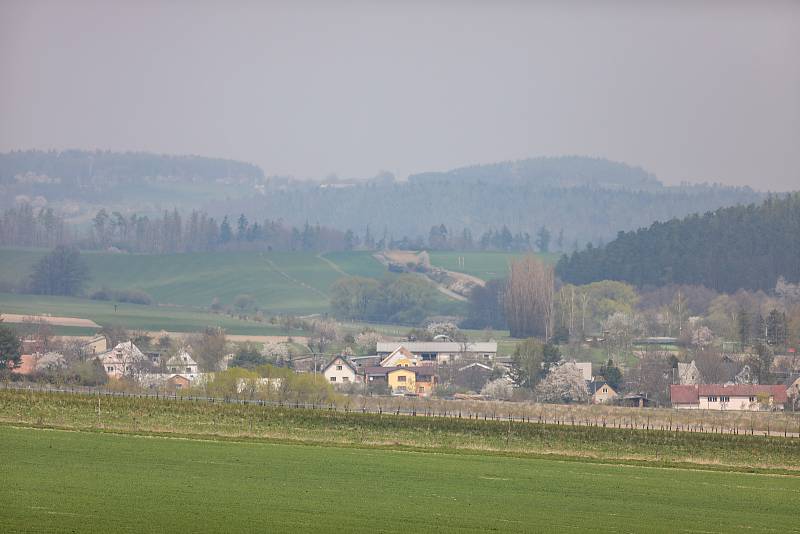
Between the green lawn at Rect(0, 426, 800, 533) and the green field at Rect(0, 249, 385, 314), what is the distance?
111 meters

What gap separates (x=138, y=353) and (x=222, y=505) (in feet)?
192

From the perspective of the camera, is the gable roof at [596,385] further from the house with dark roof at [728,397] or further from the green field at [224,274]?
the green field at [224,274]

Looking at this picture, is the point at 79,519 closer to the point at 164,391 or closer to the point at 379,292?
the point at 164,391

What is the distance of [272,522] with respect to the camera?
69.4 feet

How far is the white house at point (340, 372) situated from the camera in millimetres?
76438

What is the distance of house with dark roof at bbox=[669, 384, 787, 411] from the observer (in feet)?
218

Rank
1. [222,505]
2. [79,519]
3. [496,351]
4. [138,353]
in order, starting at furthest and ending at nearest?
1. [496,351]
2. [138,353]
3. [222,505]
4. [79,519]

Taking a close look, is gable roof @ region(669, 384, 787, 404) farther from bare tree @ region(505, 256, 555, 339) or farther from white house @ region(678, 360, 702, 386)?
bare tree @ region(505, 256, 555, 339)

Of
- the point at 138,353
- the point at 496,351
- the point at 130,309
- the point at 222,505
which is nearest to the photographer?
the point at 222,505

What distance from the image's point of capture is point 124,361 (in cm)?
7569

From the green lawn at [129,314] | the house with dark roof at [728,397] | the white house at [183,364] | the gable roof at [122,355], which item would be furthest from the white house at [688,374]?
the green lawn at [129,314]

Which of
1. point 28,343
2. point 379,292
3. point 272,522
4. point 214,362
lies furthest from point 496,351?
point 272,522

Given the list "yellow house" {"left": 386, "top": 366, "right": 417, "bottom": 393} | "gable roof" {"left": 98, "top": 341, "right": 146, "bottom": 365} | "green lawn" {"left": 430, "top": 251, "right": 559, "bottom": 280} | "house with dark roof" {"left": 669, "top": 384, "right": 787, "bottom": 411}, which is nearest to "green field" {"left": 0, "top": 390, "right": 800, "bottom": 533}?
"house with dark roof" {"left": 669, "top": 384, "right": 787, "bottom": 411}

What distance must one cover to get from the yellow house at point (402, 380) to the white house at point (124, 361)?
14.0 meters
